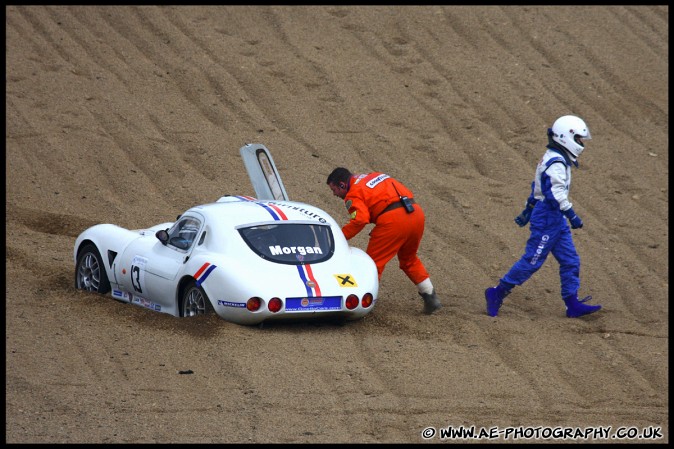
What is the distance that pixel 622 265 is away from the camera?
16.4 metres

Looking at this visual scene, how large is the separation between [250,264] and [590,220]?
297 inches

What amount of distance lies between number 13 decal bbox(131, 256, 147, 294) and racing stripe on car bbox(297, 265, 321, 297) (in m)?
1.87

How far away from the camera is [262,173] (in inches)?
580

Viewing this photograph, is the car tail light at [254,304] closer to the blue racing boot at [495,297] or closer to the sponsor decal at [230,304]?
the sponsor decal at [230,304]

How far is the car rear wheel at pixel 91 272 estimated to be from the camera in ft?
44.8

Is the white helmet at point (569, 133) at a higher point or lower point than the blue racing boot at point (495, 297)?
higher

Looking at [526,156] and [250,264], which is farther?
[526,156]

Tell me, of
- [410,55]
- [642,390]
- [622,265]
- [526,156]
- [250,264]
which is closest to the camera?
[642,390]

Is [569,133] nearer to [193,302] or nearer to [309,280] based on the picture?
[309,280]

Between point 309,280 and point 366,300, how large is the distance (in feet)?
2.16

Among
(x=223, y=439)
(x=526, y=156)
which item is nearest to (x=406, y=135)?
(x=526, y=156)

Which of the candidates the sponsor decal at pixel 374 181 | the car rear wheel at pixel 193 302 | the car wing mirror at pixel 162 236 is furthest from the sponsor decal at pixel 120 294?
the sponsor decal at pixel 374 181

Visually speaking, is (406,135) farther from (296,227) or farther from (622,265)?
(296,227)

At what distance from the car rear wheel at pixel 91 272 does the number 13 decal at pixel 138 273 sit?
25.0 inches
